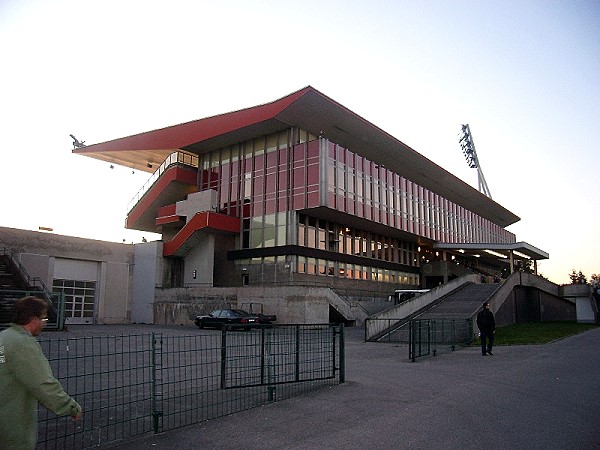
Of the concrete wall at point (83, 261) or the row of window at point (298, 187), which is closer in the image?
the concrete wall at point (83, 261)

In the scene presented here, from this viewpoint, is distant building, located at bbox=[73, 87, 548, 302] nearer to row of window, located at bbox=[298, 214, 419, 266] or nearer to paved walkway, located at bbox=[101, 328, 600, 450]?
row of window, located at bbox=[298, 214, 419, 266]

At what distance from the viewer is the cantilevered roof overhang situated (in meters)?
36.7

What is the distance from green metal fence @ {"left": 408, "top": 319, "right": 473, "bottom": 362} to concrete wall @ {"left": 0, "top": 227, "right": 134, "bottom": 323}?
1101 inches

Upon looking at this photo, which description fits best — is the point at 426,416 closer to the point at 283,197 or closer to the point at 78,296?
the point at 283,197

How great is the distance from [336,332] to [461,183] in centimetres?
4781

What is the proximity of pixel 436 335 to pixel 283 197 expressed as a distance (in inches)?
890

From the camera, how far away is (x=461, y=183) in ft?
180

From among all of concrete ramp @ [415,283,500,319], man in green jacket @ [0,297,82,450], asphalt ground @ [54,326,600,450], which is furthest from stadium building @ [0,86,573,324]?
man in green jacket @ [0,297,82,450]

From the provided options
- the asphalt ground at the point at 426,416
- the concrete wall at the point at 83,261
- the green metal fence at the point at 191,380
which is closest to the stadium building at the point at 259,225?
the concrete wall at the point at 83,261

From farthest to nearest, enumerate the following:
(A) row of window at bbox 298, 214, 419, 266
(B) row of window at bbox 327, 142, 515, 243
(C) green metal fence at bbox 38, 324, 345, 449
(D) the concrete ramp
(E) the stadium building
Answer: (A) row of window at bbox 298, 214, 419, 266 < (B) row of window at bbox 327, 142, 515, 243 < (E) the stadium building < (D) the concrete ramp < (C) green metal fence at bbox 38, 324, 345, 449

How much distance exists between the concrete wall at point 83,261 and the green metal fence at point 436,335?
28.0 metres

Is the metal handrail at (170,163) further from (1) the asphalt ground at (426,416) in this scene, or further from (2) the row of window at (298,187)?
(1) the asphalt ground at (426,416)

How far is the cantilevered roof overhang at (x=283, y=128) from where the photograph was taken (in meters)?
36.7

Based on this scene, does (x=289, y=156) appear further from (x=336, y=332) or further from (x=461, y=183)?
(x=336, y=332)
